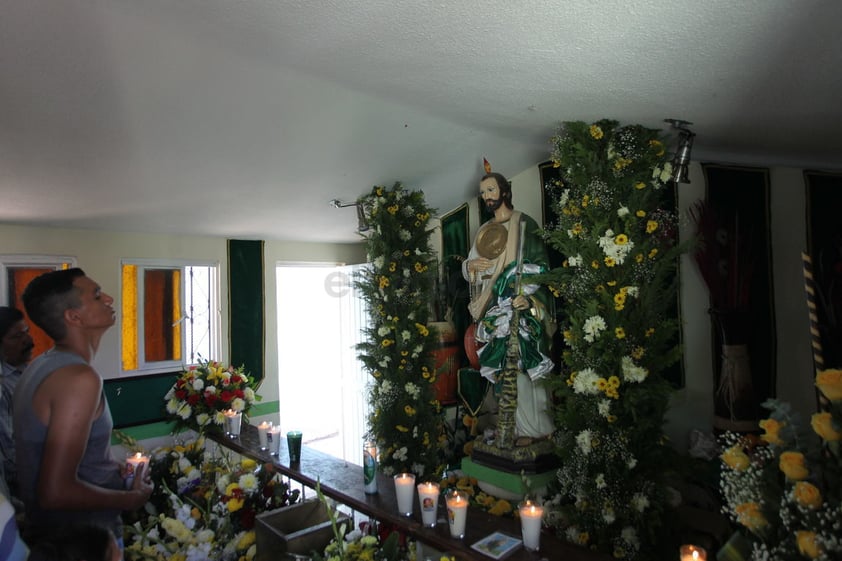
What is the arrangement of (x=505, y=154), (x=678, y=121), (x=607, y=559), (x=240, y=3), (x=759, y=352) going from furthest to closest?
(x=505, y=154)
(x=759, y=352)
(x=678, y=121)
(x=240, y=3)
(x=607, y=559)

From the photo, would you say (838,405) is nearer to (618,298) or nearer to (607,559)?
(607,559)

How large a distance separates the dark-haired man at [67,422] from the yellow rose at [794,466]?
1.72 m

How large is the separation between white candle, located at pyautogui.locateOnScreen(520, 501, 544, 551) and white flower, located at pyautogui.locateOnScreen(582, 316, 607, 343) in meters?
1.32

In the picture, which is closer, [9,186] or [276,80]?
[276,80]

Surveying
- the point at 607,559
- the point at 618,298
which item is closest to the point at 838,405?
the point at 607,559

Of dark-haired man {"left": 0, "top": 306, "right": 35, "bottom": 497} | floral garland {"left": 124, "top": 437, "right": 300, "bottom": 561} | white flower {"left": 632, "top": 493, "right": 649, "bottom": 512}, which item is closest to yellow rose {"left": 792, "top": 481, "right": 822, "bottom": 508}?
floral garland {"left": 124, "top": 437, "right": 300, "bottom": 561}

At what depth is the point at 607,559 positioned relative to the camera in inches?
65.6

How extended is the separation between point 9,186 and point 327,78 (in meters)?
2.07

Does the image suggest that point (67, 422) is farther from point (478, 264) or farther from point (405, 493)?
point (478, 264)

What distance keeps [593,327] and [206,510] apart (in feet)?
6.71

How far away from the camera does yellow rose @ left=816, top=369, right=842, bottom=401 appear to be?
3.43 ft

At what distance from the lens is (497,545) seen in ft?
5.72

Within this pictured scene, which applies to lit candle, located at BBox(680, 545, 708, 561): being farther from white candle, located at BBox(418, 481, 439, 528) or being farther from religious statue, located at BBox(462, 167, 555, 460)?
religious statue, located at BBox(462, 167, 555, 460)

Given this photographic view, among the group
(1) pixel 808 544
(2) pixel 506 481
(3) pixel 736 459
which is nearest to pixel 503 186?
(2) pixel 506 481
